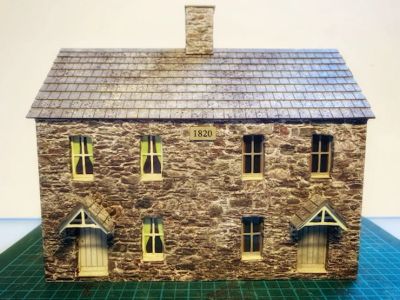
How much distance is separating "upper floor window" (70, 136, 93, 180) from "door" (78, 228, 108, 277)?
1917 millimetres

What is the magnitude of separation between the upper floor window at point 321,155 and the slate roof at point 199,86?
90 centimetres

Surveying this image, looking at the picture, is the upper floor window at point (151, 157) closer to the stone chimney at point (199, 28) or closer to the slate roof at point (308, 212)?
the stone chimney at point (199, 28)

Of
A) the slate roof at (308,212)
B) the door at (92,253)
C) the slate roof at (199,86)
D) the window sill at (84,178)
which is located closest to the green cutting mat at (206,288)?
the door at (92,253)

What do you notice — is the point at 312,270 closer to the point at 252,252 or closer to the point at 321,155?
the point at 252,252

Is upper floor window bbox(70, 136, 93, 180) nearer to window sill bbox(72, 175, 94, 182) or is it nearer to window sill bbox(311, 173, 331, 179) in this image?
window sill bbox(72, 175, 94, 182)

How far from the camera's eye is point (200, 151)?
11.3 metres

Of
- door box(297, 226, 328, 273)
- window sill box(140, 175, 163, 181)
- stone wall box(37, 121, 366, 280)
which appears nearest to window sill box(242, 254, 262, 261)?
stone wall box(37, 121, 366, 280)

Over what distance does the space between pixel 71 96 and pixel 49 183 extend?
3026 millimetres

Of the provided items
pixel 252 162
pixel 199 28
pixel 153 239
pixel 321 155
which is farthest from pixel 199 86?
pixel 153 239

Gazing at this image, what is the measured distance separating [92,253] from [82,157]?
3394mm

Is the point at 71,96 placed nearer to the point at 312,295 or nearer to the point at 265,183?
the point at 265,183

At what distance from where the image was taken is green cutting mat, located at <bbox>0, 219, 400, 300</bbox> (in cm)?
1073

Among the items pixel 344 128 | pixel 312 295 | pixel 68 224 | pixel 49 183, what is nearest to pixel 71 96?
pixel 49 183

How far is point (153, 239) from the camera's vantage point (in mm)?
11750
